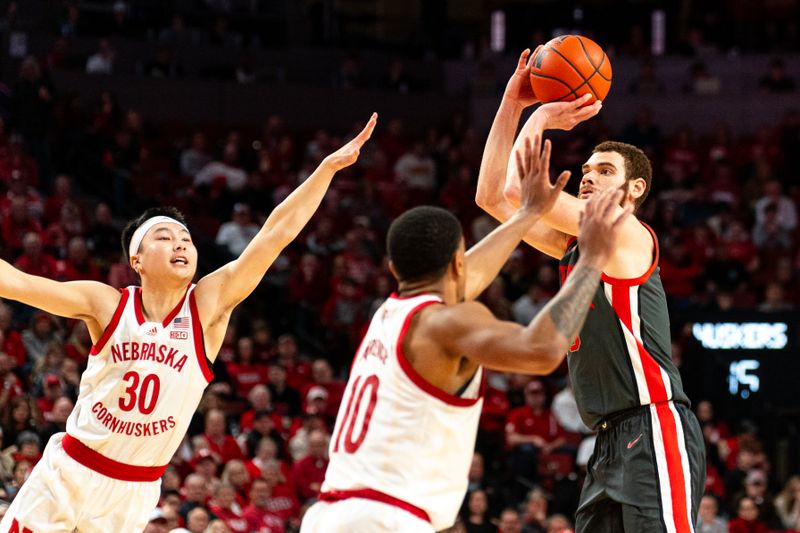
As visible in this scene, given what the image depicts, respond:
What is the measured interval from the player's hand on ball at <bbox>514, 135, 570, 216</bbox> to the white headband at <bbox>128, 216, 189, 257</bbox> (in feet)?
6.65

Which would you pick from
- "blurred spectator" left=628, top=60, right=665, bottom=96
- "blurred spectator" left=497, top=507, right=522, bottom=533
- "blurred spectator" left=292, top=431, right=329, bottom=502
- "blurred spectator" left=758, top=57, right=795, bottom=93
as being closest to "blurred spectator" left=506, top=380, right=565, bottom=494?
"blurred spectator" left=497, top=507, right=522, bottom=533

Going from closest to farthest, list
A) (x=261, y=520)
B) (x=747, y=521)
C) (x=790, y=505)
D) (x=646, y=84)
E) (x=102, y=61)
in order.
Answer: (x=261, y=520) < (x=747, y=521) < (x=790, y=505) < (x=102, y=61) < (x=646, y=84)

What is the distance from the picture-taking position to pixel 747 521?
12758 mm

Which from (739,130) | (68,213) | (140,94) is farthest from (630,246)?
(739,130)

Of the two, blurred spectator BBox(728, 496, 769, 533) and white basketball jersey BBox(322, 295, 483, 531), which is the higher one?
white basketball jersey BBox(322, 295, 483, 531)

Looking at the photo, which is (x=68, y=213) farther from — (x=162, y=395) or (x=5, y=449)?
(x=162, y=395)

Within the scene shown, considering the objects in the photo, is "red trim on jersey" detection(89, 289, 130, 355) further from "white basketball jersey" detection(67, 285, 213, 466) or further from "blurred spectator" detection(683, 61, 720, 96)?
"blurred spectator" detection(683, 61, 720, 96)

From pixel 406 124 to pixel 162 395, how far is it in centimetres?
1476

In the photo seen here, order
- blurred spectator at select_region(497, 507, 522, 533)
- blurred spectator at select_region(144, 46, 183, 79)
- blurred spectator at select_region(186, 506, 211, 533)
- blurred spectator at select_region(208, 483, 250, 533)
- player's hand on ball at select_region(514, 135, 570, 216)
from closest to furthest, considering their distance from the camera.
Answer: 1. player's hand on ball at select_region(514, 135, 570, 216)
2. blurred spectator at select_region(186, 506, 211, 533)
3. blurred spectator at select_region(208, 483, 250, 533)
4. blurred spectator at select_region(497, 507, 522, 533)
5. blurred spectator at select_region(144, 46, 183, 79)

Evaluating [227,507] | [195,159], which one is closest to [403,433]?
[227,507]

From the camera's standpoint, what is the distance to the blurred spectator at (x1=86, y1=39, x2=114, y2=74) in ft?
60.4

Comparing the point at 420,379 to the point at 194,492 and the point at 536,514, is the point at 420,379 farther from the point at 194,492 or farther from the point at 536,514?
the point at 536,514

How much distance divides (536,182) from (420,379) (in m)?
0.95

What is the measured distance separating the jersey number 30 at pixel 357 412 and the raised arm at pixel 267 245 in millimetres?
1726
